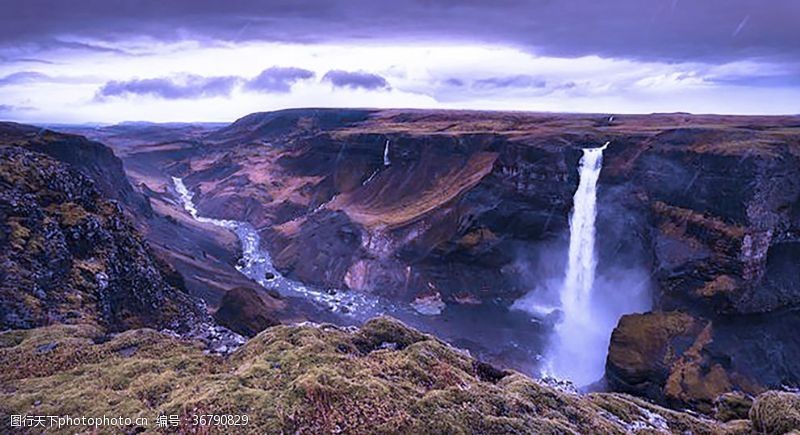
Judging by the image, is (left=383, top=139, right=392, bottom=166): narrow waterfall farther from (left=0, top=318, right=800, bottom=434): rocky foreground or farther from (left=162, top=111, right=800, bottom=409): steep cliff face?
(left=0, top=318, right=800, bottom=434): rocky foreground

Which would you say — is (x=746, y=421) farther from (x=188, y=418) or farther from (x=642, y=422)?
(x=188, y=418)

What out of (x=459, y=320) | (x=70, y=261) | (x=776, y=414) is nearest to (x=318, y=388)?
(x=776, y=414)

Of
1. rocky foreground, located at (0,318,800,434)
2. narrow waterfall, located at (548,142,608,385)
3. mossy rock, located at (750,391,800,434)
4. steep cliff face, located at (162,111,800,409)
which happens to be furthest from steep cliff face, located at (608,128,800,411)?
rocky foreground, located at (0,318,800,434)

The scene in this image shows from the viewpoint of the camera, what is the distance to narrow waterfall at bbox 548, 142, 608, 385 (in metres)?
38.2

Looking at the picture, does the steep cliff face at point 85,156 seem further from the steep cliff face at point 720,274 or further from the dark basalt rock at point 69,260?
the steep cliff face at point 720,274

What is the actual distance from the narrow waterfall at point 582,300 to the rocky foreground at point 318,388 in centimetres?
2075

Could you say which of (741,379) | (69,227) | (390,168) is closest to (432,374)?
(69,227)

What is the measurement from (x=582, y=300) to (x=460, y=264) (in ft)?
40.4

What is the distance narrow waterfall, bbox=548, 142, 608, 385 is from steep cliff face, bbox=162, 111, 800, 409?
3.53ft

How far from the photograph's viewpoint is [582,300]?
47906 millimetres

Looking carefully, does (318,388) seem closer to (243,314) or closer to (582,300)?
(243,314)

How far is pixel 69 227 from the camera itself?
26.6m

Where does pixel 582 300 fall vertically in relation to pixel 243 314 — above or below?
below

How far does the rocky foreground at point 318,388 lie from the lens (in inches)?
443
